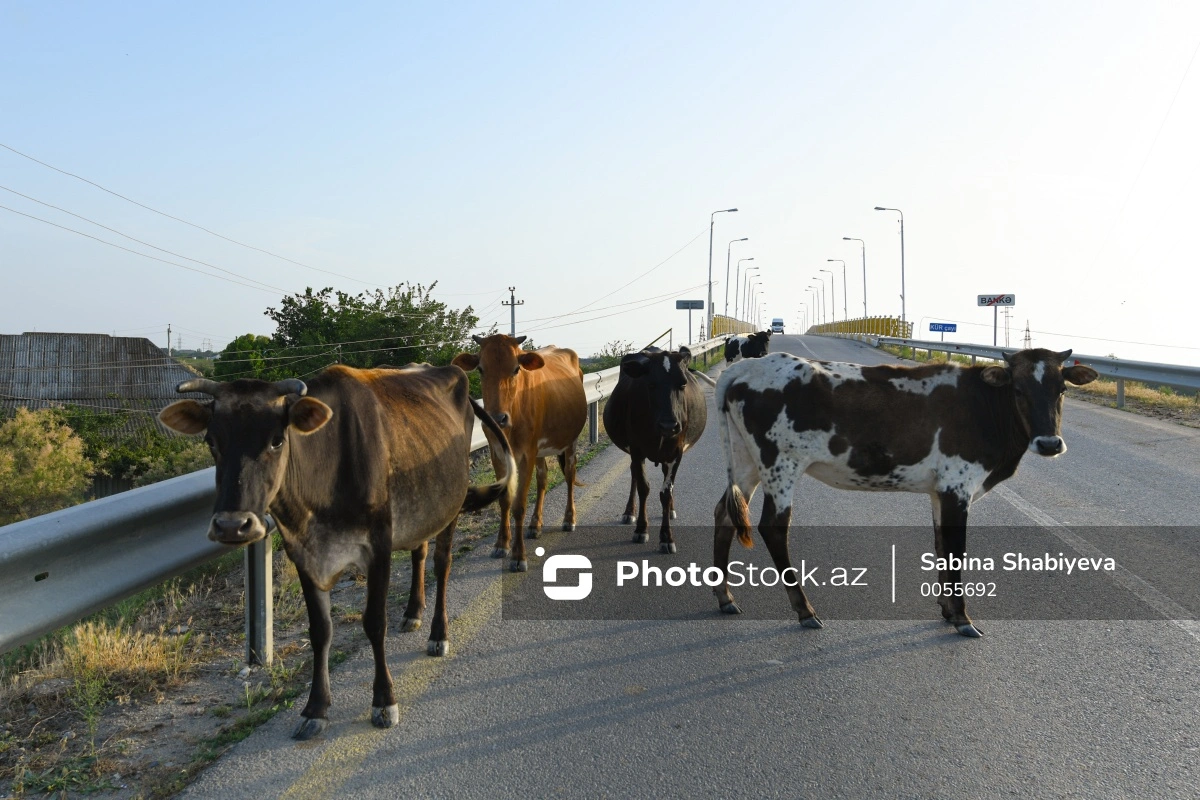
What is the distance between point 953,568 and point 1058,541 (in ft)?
7.41

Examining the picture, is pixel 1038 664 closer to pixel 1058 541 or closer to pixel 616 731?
pixel 616 731

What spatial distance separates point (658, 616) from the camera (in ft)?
19.1

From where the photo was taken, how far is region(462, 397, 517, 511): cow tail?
604 cm

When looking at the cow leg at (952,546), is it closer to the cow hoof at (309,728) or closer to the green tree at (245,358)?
the cow hoof at (309,728)

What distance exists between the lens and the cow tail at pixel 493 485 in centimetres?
604

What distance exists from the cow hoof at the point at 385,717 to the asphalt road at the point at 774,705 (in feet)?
0.16

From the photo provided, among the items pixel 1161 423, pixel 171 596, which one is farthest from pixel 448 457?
pixel 1161 423

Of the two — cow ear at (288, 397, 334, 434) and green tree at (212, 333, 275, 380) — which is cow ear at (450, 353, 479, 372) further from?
green tree at (212, 333, 275, 380)

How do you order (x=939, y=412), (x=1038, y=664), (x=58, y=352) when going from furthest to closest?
(x=58, y=352), (x=939, y=412), (x=1038, y=664)

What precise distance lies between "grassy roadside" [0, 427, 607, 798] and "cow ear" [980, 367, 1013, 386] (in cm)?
403

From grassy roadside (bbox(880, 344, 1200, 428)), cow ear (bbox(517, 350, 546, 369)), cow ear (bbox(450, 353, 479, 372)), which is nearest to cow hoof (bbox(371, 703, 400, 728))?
cow ear (bbox(450, 353, 479, 372))

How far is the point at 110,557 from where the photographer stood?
4.12 m

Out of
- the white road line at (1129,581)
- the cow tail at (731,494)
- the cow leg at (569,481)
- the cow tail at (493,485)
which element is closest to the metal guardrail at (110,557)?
the cow tail at (493,485)

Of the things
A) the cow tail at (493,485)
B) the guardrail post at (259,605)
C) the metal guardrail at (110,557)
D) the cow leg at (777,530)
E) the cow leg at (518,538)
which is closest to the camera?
the metal guardrail at (110,557)
